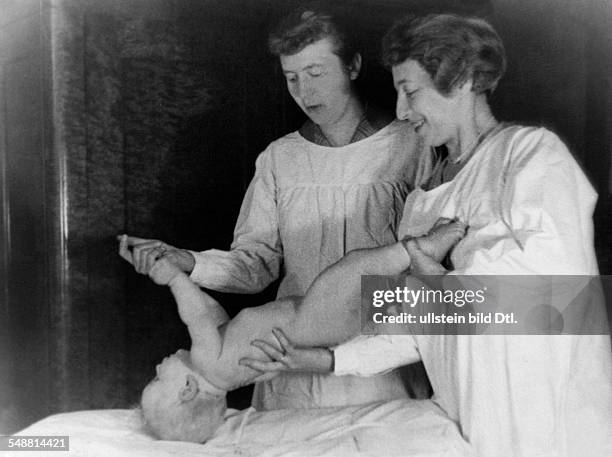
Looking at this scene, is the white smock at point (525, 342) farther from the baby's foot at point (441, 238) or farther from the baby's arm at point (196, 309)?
the baby's arm at point (196, 309)

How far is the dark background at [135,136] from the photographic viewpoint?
1637 mm

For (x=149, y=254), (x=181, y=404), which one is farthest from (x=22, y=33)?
(x=181, y=404)

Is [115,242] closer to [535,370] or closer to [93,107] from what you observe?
[93,107]

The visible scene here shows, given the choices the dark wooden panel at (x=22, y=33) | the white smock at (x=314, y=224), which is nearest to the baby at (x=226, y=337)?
the white smock at (x=314, y=224)

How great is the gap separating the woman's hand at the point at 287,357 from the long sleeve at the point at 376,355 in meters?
0.03

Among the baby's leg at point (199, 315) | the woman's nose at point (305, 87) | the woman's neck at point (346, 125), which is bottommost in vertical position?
the baby's leg at point (199, 315)

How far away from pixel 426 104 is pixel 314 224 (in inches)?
14.0

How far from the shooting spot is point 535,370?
53.1 inches

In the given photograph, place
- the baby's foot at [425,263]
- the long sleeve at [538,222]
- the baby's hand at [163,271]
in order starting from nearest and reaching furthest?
the long sleeve at [538,222] → the baby's foot at [425,263] → the baby's hand at [163,271]

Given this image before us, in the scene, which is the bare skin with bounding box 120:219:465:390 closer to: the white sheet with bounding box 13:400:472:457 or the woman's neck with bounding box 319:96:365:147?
the white sheet with bounding box 13:400:472:457

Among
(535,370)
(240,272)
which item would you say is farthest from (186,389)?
(535,370)

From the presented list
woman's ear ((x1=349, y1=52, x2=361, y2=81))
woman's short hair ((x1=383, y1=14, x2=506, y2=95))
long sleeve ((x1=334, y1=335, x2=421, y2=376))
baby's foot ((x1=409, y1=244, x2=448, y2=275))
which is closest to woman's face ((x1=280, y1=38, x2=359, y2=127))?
woman's ear ((x1=349, y1=52, x2=361, y2=81))

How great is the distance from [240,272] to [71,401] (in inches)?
18.2

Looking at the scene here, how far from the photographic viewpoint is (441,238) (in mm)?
1414
